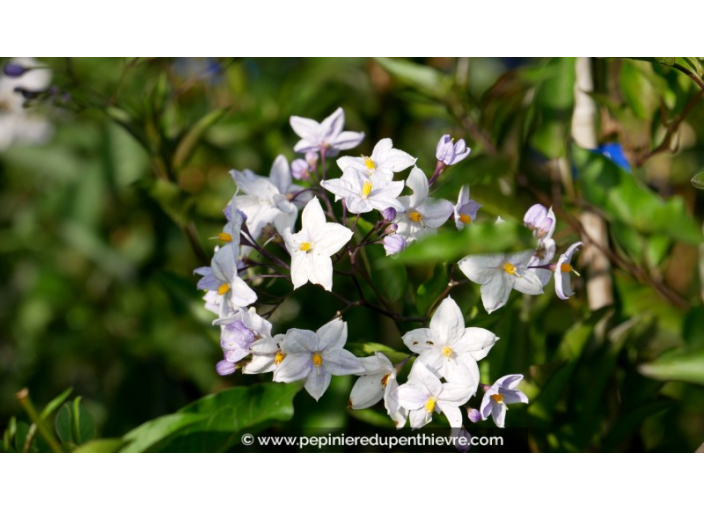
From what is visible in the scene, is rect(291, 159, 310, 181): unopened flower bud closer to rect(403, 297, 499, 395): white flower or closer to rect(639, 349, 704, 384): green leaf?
rect(403, 297, 499, 395): white flower

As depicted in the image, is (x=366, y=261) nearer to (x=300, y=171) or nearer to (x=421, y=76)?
(x=300, y=171)

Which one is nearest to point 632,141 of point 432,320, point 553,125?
point 553,125

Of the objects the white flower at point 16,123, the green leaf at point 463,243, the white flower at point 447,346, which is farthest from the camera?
the white flower at point 16,123

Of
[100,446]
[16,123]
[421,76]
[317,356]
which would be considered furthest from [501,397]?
[16,123]

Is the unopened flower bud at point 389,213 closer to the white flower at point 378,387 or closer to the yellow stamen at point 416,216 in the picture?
the yellow stamen at point 416,216

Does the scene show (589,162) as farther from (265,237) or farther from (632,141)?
(265,237)

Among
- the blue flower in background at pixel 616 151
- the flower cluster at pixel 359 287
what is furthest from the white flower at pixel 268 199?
the blue flower in background at pixel 616 151

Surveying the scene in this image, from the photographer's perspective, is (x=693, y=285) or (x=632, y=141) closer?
(x=632, y=141)
